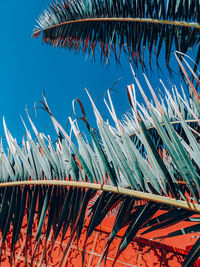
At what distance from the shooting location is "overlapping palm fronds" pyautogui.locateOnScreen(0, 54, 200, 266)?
0.84 meters

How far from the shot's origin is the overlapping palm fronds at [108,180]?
844mm

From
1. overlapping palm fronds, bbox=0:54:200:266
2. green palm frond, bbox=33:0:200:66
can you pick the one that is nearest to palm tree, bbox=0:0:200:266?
overlapping palm fronds, bbox=0:54:200:266

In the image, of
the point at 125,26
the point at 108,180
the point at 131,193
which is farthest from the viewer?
the point at 125,26

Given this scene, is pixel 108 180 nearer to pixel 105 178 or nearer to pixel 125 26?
pixel 105 178

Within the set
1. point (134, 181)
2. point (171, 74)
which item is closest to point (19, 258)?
point (134, 181)

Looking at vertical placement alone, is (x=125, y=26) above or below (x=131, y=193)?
above

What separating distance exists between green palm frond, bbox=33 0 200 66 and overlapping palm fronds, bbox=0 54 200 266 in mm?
1233

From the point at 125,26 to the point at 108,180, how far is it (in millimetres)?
1781

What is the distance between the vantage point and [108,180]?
3.32 feet

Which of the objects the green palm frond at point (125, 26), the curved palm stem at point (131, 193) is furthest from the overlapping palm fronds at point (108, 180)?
the green palm frond at point (125, 26)

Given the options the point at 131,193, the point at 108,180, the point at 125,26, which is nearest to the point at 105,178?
the point at 108,180

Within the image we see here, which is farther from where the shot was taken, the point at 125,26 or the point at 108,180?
the point at 125,26

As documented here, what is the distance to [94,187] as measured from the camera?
3.18 ft

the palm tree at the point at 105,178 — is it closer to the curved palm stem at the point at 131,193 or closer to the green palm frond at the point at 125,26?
the curved palm stem at the point at 131,193
